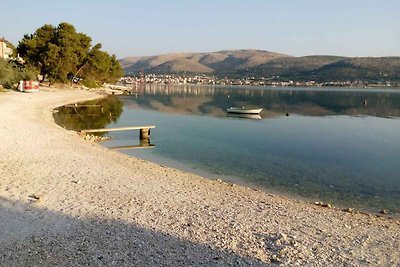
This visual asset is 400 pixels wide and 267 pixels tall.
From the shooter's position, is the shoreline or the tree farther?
the tree

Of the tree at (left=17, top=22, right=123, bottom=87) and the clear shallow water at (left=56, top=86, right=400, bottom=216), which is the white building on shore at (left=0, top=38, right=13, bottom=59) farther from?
the clear shallow water at (left=56, top=86, right=400, bottom=216)

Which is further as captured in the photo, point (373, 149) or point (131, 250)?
point (373, 149)

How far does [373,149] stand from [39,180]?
2906 cm

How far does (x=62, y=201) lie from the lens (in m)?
13.1

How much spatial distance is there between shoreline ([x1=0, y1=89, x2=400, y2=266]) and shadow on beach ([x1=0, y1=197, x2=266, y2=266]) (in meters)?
0.03

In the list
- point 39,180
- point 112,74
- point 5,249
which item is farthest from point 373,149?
point 112,74

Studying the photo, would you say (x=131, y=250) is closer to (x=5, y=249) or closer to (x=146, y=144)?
(x=5, y=249)

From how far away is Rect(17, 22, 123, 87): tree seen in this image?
86.8 m

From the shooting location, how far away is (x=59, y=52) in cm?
8738

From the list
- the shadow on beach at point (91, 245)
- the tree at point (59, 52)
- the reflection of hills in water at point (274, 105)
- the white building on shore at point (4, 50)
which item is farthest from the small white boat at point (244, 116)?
the white building on shore at point (4, 50)

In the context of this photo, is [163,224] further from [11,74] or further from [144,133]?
[11,74]

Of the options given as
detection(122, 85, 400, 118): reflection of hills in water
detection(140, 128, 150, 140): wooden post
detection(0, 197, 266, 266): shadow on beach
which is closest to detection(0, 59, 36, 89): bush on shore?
detection(122, 85, 400, 118): reflection of hills in water

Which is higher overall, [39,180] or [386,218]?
[39,180]

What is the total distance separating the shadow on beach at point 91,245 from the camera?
354 inches
